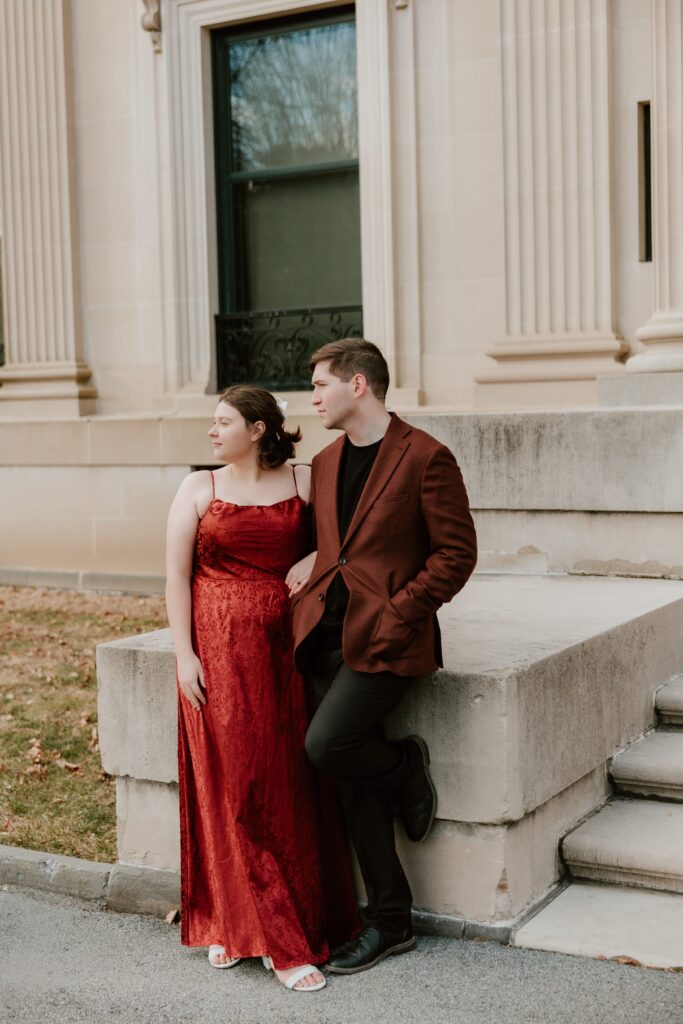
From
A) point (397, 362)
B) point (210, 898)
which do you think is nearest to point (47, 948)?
point (210, 898)

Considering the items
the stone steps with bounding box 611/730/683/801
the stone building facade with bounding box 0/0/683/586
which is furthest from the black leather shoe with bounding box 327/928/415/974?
the stone building facade with bounding box 0/0/683/586

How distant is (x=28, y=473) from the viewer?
1322 centimetres

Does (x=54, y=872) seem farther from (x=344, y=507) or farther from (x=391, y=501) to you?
(x=391, y=501)

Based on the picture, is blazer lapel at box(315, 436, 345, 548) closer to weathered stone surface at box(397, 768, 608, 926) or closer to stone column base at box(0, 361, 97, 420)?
weathered stone surface at box(397, 768, 608, 926)

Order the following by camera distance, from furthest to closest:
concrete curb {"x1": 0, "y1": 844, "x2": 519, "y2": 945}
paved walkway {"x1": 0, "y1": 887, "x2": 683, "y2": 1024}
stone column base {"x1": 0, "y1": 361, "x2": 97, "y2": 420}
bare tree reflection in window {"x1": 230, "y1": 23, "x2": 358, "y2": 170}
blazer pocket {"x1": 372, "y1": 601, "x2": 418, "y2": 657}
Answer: stone column base {"x1": 0, "y1": 361, "x2": 97, "y2": 420}
bare tree reflection in window {"x1": 230, "y1": 23, "x2": 358, "y2": 170}
concrete curb {"x1": 0, "y1": 844, "x2": 519, "y2": 945}
blazer pocket {"x1": 372, "y1": 601, "x2": 418, "y2": 657}
paved walkway {"x1": 0, "y1": 887, "x2": 683, "y2": 1024}

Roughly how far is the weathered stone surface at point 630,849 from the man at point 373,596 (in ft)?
2.39

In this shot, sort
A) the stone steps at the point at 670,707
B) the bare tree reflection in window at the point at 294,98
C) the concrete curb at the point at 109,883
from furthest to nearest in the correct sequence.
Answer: the bare tree reflection in window at the point at 294,98 < the stone steps at the point at 670,707 < the concrete curb at the point at 109,883

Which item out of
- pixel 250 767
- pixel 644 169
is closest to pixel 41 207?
pixel 644 169

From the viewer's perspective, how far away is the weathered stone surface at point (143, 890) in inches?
200

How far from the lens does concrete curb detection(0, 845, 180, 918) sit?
5.10 metres

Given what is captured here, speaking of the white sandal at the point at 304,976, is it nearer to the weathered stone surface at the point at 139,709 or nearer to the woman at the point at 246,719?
the woman at the point at 246,719

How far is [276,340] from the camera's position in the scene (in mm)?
12648

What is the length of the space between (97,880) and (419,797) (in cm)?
150

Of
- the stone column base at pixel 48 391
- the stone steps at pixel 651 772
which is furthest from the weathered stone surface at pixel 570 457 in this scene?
the stone column base at pixel 48 391
